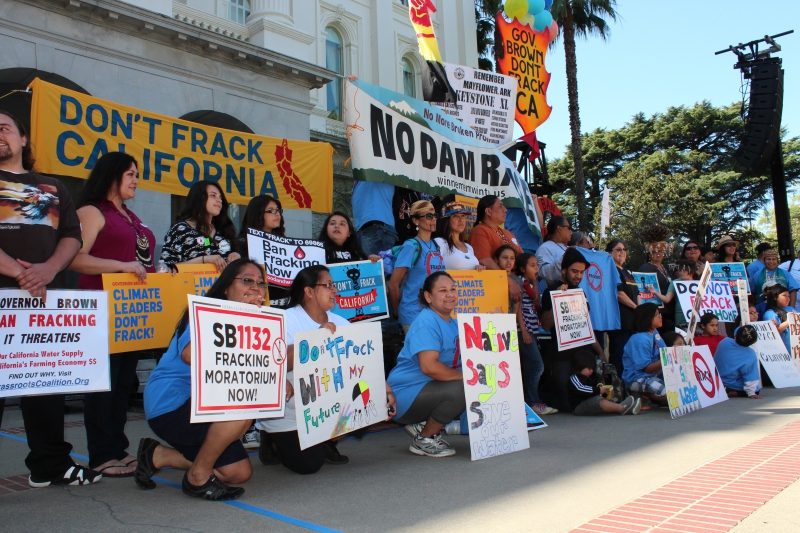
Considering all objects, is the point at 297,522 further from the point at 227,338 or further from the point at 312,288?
the point at 312,288

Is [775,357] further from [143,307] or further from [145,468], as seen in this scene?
[145,468]

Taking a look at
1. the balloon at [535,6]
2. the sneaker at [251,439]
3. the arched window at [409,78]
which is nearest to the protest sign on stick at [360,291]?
the sneaker at [251,439]

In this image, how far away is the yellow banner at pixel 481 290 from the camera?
21.5 feet

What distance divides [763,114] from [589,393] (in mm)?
12738

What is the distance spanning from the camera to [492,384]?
496cm

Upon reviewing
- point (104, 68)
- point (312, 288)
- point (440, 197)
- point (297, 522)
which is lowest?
point (297, 522)

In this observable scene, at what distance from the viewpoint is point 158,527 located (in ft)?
10.6

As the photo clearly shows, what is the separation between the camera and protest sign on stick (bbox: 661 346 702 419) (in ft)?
21.7

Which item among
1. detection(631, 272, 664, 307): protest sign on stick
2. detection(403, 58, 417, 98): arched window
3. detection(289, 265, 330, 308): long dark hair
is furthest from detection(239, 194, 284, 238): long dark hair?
detection(403, 58, 417, 98): arched window

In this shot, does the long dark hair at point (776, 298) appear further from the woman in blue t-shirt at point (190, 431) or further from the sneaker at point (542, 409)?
the woman in blue t-shirt at point (190, 431)

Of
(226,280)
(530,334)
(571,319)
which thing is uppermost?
(226,280)

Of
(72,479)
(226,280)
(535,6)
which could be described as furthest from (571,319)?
(535,6)

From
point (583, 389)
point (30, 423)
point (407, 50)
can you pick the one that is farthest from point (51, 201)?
point (407, 50)

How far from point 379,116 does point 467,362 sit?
3876 mm
